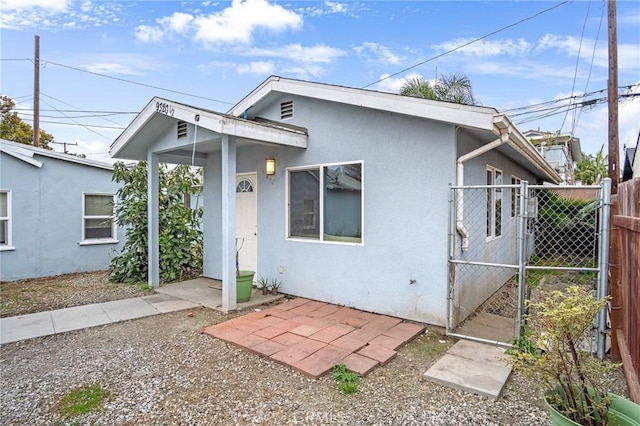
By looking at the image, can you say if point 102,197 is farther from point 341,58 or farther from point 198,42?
point 341,58

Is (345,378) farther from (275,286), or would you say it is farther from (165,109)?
(165,109)

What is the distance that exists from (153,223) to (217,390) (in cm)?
508

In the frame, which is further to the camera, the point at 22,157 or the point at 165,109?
the point at 22,157

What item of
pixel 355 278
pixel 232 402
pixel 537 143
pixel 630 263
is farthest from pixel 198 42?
pixel 537 143

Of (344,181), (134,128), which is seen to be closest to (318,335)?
(344,181)

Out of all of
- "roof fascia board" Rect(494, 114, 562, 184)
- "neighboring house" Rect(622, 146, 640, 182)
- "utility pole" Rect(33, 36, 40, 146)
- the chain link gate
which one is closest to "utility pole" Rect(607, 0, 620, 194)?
the chain link gate

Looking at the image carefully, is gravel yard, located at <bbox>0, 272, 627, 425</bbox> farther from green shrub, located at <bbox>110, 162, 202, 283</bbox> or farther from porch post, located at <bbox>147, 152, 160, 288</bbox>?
green shrub, located at <bbox>110, 162, 202, 283</bbox>

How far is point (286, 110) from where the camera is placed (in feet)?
21.7

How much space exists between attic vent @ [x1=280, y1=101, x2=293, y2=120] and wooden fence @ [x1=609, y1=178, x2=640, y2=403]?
5019 millimetres

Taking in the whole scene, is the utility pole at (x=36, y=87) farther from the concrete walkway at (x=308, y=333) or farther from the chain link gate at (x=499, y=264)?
the chain link gate at (x=499, y=264)

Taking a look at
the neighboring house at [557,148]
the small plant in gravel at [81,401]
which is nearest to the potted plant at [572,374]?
the small plant in gravel at [81,401]

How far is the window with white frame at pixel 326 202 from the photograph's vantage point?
Result: 5695 millimetres

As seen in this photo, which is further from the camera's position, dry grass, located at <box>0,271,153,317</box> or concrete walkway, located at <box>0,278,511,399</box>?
dry grass, located at <box>0,271,153,317</box>

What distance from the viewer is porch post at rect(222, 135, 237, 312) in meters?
5.52
